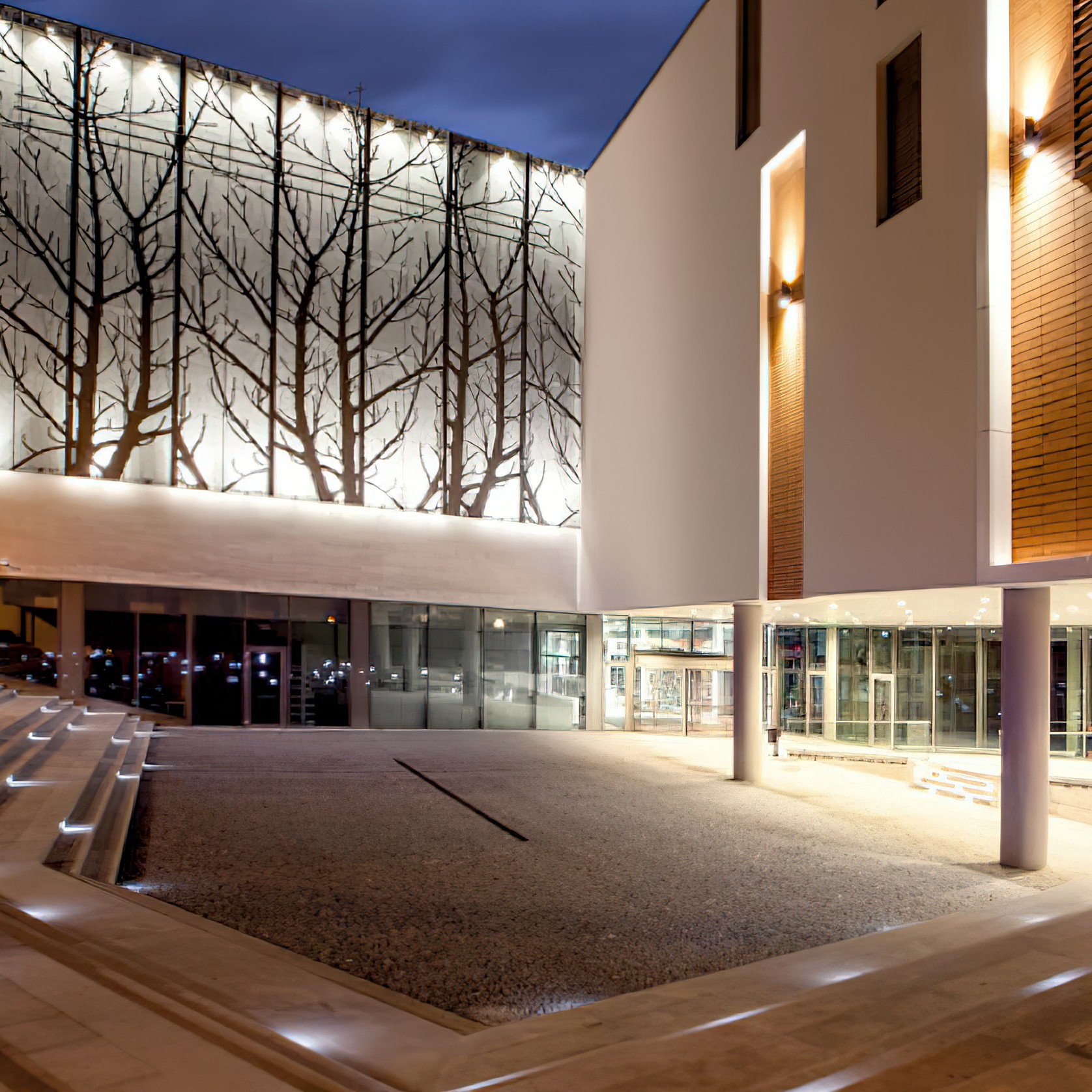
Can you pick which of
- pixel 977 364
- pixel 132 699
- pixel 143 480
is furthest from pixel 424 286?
pixel 977 364

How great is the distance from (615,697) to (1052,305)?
17.9 metres

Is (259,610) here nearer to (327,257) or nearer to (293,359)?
(293,359)

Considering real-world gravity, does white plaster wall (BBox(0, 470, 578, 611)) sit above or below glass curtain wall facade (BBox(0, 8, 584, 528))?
below

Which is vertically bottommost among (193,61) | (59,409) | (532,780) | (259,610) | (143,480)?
(532,780)

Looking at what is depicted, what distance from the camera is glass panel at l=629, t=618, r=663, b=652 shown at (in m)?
25.5

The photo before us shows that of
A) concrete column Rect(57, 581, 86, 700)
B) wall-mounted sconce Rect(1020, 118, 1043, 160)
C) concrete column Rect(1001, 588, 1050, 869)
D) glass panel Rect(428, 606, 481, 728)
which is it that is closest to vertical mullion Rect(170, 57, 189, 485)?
concrete column Rect(57, 581, 86, 700)

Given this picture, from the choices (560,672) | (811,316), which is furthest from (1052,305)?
(560,672)

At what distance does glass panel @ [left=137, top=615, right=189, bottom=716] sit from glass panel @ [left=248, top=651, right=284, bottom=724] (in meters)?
1.45

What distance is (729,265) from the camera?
1524 centimetres

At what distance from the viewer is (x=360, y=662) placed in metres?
21.9

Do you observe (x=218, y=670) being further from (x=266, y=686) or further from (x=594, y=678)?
(x=594, y=678)

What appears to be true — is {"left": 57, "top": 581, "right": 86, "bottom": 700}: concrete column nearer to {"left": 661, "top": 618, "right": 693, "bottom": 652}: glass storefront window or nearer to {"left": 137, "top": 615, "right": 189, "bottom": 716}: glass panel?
{"left": 137, "top": 615, "right": 189, "bottom": 716}: glass panel

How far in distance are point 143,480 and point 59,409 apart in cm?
206

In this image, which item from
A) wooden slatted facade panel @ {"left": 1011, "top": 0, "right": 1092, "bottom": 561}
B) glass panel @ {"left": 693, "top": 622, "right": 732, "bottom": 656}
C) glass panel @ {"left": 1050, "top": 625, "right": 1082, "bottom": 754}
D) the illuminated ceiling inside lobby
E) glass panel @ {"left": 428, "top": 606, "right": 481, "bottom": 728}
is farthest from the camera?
glass panel @ {"left": 693, "top": 622, "right": 732, "bottom": 656}
